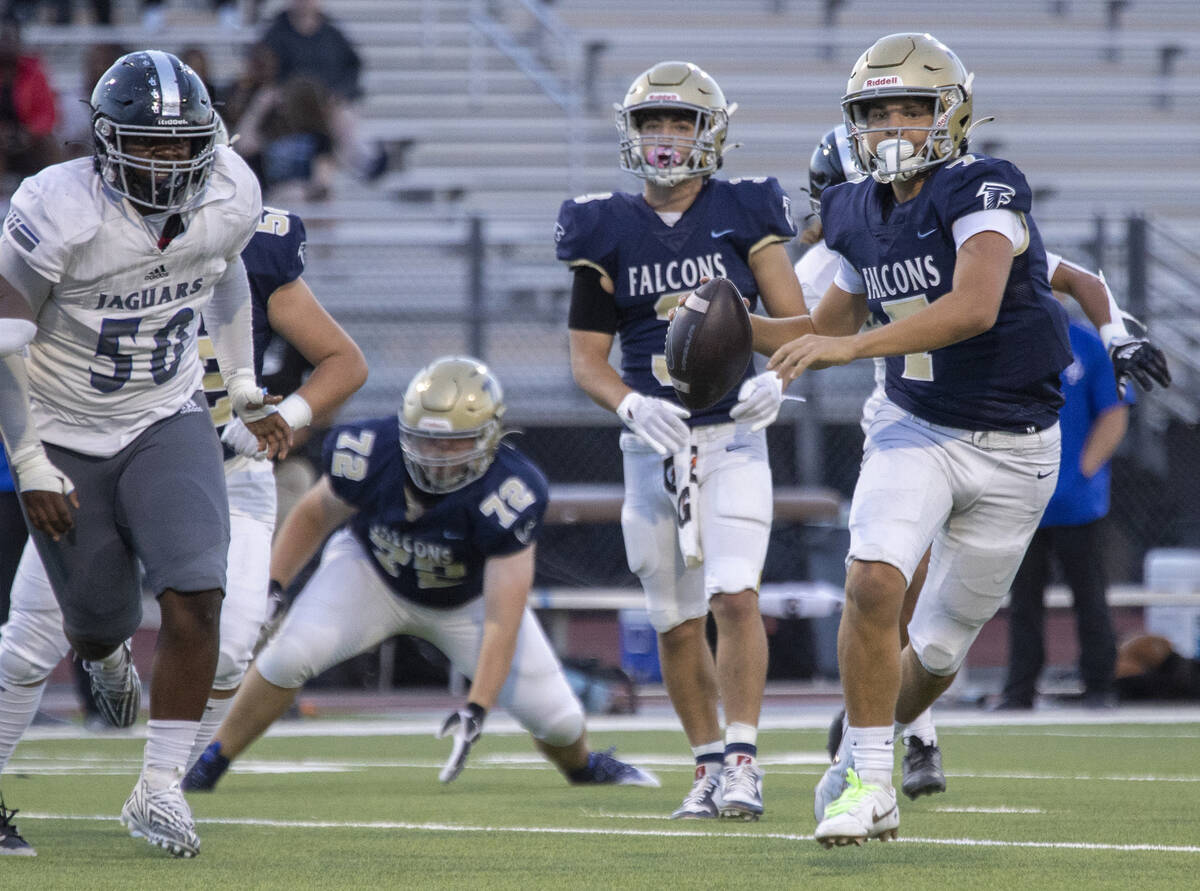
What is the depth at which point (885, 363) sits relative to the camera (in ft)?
13.1

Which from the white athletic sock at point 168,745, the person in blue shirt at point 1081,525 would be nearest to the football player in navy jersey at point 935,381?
the white athletic sock at point 168,745

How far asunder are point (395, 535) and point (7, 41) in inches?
271

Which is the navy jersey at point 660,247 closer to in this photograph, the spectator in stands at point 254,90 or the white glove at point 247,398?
the white glove at point 247,398

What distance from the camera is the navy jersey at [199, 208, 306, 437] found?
4.41 m

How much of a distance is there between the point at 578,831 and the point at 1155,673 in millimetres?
4580

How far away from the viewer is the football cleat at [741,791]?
411 cm

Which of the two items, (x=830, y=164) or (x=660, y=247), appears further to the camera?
(x=830, y=164)

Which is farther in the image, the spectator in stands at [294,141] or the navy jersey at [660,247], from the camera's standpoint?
the spectator in stands at [294,141]

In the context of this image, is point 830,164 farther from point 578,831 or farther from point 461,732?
point 578,831

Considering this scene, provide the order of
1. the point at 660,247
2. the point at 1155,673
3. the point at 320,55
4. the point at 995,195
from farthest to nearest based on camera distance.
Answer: the point at 320,55 < the point at 1155,673 < the point at 660,247 < the point at 995,195

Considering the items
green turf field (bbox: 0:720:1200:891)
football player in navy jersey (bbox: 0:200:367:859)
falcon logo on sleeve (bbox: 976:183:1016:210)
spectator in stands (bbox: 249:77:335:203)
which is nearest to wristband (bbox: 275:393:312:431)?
football player in navy jersey (bbox: 0:200:367:859)

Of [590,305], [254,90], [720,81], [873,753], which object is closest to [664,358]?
[590,305]

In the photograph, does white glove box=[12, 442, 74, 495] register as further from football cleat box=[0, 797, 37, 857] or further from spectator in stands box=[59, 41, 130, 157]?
spectator in stands box=[59, 41, 130, 157]

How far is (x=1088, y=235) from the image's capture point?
952 cm
